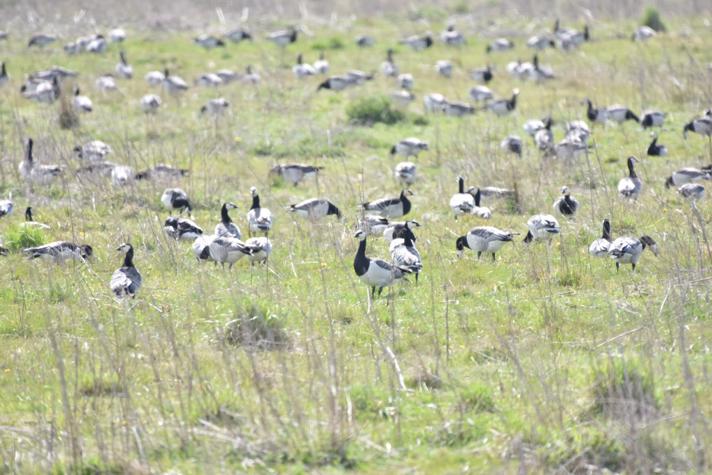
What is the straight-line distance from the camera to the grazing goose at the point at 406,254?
10.8 meters

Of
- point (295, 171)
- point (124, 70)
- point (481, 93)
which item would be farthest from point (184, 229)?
point (124, 70)

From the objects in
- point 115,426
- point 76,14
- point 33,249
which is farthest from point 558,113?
point 76,14

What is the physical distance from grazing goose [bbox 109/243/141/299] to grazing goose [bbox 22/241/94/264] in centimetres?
85

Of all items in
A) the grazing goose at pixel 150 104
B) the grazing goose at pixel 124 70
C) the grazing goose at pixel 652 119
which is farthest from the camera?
the grazing goose at pixel 124 70

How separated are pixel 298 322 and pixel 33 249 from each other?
135 inches

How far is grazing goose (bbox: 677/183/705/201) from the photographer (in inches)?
536

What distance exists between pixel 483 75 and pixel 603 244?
13816mm

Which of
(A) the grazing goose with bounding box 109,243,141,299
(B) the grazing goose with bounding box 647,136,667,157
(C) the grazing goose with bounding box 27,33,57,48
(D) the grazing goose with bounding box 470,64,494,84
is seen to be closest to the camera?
(A) the grazing goose with bounding box 109,243,141,299

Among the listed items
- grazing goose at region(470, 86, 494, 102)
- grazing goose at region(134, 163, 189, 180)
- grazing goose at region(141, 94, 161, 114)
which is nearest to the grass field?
grazing goose at region(134, 163, 189, 180)

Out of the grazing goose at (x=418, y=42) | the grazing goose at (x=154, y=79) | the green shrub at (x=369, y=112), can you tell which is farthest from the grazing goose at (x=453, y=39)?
the green shrub at (x=369, y=112)

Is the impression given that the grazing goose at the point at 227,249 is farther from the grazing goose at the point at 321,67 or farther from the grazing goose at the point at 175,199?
the grazing goose at the point at 321,67

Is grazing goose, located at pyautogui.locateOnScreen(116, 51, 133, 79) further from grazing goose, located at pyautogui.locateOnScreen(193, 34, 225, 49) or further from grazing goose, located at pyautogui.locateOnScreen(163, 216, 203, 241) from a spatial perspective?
grazing goose, located at pyautogui.locateOnScreen(163, 216, 203, 241)

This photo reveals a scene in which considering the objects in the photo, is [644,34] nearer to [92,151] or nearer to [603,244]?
[92,151]

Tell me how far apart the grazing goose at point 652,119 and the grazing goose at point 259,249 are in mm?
9215
